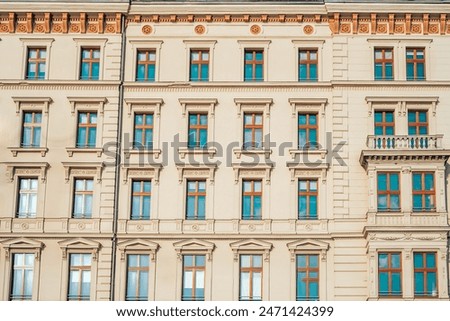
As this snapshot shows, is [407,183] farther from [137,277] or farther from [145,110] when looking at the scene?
[137,277]

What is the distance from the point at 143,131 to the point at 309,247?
957 cm

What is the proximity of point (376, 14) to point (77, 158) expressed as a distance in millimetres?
15749

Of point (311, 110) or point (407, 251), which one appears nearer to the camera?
point (407, 251)

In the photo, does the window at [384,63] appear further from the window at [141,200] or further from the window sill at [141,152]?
the window at [141,200]

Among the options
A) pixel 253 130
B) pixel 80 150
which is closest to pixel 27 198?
pixel 80 150

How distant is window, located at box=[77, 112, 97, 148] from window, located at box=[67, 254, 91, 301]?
210 inches

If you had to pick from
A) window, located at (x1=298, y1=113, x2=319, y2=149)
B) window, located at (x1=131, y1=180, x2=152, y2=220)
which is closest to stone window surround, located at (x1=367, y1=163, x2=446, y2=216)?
window, located at (x1=298, y1=113, x2=319, y2=149)

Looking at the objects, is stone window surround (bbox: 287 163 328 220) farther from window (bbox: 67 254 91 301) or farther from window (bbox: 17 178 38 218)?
window (bbox: 17 178 38 218)

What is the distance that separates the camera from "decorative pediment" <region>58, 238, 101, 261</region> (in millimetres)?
48125

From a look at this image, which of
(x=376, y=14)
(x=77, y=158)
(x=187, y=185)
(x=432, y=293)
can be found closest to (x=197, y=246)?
(x=187, y=185)

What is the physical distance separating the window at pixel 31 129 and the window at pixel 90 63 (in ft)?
9.52

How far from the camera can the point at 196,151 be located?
49344 millimetres

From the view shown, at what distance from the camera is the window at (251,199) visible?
4884 centimetres
